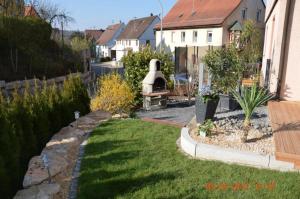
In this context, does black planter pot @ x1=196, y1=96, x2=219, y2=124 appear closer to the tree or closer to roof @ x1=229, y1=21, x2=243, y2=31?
the tree

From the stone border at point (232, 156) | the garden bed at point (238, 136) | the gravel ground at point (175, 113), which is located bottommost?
the gravel ground at point (175, 113)

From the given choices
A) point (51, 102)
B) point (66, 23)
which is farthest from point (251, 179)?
point (66, 23)

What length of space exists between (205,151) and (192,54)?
12355 millimetres

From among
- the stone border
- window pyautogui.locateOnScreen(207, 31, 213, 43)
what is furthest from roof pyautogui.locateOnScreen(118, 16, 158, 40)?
the stone border

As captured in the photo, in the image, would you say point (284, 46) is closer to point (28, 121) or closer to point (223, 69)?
point (223, 69)

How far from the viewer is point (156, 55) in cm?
1105

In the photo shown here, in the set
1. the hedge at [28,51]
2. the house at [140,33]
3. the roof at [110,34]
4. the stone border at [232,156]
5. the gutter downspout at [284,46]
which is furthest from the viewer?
the roof at [110,34]

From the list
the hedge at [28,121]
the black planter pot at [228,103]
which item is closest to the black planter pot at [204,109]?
the black planter pot at [228,103]

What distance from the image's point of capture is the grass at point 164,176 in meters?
3.97

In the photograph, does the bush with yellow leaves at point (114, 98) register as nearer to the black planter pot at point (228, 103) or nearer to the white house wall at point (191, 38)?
the black planter pot at point (228, 103)

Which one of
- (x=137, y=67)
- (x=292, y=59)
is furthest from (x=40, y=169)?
(x=292, y=59)

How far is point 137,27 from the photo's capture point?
48.4m

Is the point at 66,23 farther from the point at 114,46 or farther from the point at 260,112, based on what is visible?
the point at 114,46

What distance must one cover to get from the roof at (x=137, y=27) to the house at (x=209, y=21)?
9.96 meters
